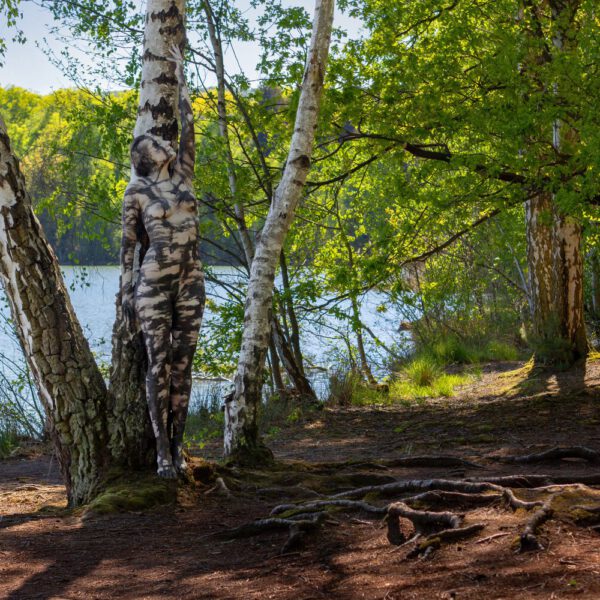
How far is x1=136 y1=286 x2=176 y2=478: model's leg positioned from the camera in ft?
18.3

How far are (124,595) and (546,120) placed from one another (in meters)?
7.21

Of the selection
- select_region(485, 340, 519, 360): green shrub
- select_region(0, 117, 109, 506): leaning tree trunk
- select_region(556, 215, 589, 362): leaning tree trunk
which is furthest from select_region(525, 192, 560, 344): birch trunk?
select_region(0, 117, 109, 506): leaning tree trunk

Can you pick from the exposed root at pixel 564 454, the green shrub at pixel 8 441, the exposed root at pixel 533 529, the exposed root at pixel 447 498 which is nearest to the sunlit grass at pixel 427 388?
the green shrub at pixel 8 441

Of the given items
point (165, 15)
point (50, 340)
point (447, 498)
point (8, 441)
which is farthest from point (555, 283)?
point (50, 340)

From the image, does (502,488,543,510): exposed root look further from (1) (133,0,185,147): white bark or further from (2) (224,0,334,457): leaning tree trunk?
(1) (133,0,185,147): white bark

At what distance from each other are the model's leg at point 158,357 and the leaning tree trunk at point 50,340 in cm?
45

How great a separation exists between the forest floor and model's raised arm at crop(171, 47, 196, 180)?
2244 millimetres

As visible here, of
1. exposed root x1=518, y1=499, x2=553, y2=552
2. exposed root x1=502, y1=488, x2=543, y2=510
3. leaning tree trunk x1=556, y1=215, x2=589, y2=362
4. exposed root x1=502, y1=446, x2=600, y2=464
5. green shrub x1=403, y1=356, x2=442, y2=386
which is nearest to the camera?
exposed root x1=518, y1=499, x2=553, y2=552

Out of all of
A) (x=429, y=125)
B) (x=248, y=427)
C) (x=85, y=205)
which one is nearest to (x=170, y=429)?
(x=248, y=427)

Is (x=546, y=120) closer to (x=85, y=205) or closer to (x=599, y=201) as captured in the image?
(x=599, y=201)

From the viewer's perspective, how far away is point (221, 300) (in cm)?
2775

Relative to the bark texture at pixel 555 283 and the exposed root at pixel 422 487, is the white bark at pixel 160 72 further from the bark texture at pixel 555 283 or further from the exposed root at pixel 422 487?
the bark texture at pixel 555 283

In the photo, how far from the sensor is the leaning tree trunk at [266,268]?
7.15m

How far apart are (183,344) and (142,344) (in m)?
0.31
